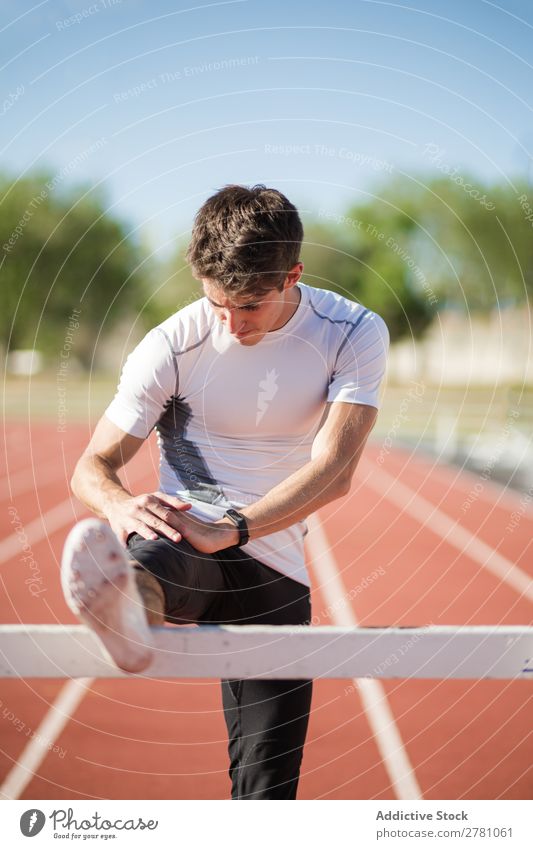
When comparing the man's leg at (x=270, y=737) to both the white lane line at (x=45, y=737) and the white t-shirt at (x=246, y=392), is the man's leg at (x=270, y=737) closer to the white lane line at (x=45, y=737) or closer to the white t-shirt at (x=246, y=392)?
the white t-shirt at (x=246, y=392)

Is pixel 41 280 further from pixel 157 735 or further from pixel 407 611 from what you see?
pixel 157 735

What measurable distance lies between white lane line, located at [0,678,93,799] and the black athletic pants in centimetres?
179

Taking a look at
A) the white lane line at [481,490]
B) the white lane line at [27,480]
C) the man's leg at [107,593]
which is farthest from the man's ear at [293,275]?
the white lane line at [27,480]

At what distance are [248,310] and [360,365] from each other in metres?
0.44

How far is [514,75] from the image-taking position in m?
3.90

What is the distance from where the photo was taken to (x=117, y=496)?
2730 millimetres

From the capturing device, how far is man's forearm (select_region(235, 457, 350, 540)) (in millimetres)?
2723

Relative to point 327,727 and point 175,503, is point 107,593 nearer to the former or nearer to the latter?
point 175,503

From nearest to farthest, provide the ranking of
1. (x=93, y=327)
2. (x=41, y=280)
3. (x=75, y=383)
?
(x=41, y=280) < (x=93, y=327) < (x=75, y=383)

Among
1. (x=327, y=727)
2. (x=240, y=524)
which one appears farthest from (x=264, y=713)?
(x=327, y=727)

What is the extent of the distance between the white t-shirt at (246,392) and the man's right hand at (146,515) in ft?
0.86

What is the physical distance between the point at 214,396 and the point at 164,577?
2.10 ft

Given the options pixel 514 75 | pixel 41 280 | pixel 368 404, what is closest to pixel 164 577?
pixel 368 404

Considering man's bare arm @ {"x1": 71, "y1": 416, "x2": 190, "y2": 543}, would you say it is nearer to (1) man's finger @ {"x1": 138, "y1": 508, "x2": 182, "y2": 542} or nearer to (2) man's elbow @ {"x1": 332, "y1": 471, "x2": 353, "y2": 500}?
(1) man's finger @ {"x1": 138, "y1": 508, "x2": 182, "y2": 542}
